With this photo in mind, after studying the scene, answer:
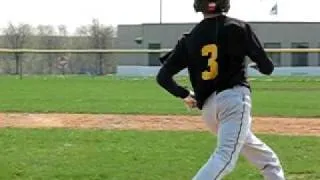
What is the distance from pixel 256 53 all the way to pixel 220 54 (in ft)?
0.84

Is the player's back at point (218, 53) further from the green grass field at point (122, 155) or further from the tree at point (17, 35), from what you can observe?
the tree at point (17, 35)

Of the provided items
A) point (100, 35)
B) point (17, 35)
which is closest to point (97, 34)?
point (100, 35)

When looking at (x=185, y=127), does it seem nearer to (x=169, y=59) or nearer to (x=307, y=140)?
(x=307, y=140)

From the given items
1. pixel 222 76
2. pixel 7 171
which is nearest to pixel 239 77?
pixel 222 76

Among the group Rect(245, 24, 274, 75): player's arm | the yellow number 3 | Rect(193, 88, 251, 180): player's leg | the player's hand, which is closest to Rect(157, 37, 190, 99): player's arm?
the player's hand

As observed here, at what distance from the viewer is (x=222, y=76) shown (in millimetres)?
5008

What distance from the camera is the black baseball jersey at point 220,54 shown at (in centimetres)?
494

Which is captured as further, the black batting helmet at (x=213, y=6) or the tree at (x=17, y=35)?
the tree at (x=17, y=35)

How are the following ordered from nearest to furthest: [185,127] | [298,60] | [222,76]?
[222,76] < [185,127] < [298,60]

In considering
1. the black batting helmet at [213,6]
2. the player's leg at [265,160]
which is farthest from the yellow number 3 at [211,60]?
the player's leg at [265,160]

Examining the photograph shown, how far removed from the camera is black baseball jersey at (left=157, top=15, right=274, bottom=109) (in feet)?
16.2

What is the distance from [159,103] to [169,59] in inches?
555

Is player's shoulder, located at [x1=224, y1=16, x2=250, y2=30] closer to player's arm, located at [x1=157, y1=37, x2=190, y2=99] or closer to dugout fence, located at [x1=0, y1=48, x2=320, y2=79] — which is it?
player's arm, located at [x1=157, y1=37, x2=190, y2=99]

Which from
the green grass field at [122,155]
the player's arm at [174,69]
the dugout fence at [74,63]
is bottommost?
the dugout fence at [74,63]
